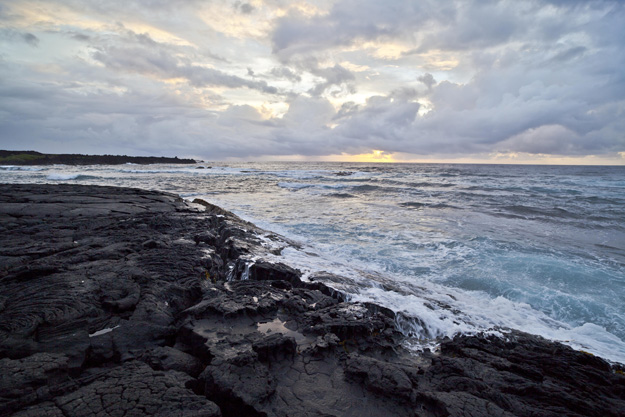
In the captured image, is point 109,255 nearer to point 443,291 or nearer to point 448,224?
point 443,291

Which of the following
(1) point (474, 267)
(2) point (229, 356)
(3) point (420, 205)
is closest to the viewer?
(2) point (229, 356)

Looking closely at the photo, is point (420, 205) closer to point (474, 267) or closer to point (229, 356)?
point (474, 267)

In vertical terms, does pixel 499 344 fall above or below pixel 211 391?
below

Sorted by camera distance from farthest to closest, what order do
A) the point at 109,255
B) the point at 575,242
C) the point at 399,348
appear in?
the point at 575,242
the point at 109,255
the point at 399,348

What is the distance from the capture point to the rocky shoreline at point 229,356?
8.59ft

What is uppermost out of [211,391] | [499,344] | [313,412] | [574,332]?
[211,391]

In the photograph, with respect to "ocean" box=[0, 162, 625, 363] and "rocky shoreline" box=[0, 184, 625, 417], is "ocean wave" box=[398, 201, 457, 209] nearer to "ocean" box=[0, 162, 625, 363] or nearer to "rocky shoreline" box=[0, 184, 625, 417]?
"ocean" box=[0, 162, 625, 363]

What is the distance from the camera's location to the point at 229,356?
124 inches

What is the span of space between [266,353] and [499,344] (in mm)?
3343

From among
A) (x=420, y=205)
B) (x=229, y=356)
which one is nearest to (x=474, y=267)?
(x=229, y=356)

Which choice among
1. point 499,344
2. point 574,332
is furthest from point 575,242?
point 499,344

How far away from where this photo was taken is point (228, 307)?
13.7 ft

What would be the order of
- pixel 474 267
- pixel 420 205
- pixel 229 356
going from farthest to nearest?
pixel 420 205, pixel 474 267, pixel 229 356

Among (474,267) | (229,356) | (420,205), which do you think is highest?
(229,356)
